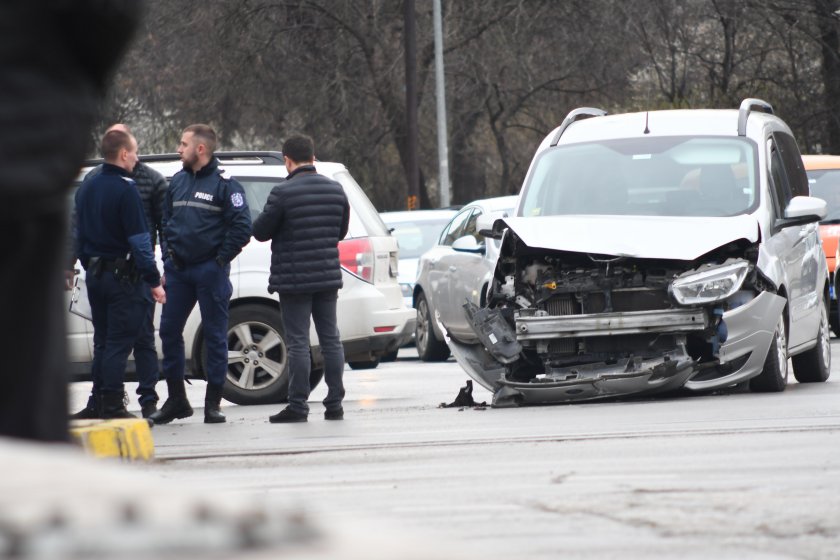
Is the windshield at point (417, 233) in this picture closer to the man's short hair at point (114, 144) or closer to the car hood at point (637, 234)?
the car hood at point (637, 234)

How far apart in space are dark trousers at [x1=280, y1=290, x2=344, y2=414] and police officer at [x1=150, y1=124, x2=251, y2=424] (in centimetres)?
46

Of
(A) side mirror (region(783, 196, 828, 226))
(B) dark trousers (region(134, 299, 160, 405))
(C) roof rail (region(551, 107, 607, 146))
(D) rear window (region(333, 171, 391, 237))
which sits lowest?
(B) dark trousers (region(134, 299, 160, 405))

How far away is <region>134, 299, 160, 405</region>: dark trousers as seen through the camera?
415 inches

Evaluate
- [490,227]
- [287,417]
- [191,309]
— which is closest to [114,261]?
[191,309]

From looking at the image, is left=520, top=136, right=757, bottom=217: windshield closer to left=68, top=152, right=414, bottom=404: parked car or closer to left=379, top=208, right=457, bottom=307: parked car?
left=68, top=152, right=414, bottom=404: parked car

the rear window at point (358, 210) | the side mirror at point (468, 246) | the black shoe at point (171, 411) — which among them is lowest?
the black shoe at point (171, 411)

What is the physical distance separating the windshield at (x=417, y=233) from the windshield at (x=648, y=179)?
9.02m

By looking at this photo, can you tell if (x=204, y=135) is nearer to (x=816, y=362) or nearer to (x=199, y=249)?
(x=199, y=249)

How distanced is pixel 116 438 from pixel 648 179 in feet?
16.4

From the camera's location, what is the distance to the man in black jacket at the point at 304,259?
1042 centimetres

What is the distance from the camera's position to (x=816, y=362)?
39.8 feet

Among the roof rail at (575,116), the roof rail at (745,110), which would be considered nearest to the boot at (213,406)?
the roof rail at (575,116)

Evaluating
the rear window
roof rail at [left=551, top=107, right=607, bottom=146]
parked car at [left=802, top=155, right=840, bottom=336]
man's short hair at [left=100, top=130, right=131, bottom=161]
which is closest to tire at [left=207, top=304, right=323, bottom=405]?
the rear window

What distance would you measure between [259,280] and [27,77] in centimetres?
1029
